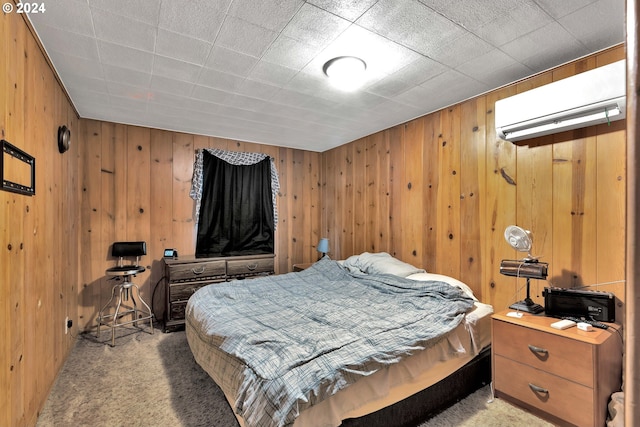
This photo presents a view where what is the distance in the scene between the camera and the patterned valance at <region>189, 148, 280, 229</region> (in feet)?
13.1

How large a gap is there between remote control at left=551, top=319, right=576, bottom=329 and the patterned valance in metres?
3.49

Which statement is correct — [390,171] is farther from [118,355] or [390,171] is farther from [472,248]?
[118,355]

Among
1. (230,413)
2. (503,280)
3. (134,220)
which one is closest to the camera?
(230,413)

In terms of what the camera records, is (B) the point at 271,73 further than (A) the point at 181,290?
No

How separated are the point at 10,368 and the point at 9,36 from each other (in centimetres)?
163

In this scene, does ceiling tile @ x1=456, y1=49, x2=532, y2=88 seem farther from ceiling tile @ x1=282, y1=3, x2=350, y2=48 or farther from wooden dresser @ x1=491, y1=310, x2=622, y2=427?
wooden dresser @ x1=491, y1=310, x2=622, y2=427

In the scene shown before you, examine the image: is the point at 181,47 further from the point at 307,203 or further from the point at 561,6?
the point at 307,203

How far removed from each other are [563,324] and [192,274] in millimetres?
3421

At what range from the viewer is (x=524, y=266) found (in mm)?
2141

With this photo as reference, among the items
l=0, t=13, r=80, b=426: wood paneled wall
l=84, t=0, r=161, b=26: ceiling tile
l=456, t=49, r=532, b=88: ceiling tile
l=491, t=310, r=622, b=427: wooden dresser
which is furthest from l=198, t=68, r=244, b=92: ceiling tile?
l=491, t=310, r=622, b=427: wooden dresser

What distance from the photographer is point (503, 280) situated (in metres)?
2.57

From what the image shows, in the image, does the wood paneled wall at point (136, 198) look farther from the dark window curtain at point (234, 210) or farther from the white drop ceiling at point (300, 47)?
the white drop ceiling at point (300, 47)

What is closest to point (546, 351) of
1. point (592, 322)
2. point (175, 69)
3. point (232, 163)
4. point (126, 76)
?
point (592, 322)

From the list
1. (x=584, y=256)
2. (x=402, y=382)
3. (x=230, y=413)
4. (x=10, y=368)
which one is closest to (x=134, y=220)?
(x=10, y=368)
